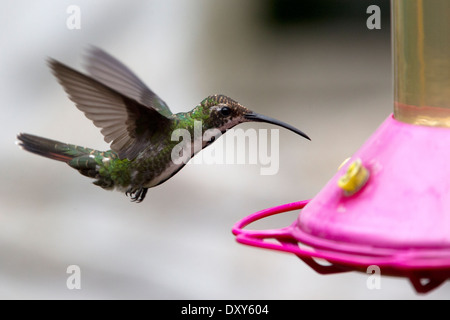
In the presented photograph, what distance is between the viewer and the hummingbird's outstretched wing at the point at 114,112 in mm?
2598

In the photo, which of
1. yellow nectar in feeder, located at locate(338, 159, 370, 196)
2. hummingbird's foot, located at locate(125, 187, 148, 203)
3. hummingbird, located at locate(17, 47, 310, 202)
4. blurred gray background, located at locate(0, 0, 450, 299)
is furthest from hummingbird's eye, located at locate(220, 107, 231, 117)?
blurred gray background, located at locate(0, 0, 450, 299)

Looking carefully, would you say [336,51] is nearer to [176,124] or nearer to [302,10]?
[302,10]

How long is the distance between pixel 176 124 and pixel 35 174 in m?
6.57

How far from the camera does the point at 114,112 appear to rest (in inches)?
112

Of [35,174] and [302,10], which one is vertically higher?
[302,10]

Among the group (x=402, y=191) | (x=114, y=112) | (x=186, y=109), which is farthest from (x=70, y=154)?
(x=186, y=109)

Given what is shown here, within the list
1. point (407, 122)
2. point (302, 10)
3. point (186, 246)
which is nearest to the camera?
point (407, 122)

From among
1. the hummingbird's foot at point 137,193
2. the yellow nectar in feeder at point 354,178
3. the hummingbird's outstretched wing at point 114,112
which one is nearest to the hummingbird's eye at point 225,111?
the hummingbird's outstretched wing at point 114,112

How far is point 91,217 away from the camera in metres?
8.64

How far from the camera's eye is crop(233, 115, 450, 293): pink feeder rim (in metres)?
1.93

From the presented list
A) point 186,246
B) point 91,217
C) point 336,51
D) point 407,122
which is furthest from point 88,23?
point 407,122

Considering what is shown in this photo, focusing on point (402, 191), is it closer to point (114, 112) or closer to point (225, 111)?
point (225, 111)

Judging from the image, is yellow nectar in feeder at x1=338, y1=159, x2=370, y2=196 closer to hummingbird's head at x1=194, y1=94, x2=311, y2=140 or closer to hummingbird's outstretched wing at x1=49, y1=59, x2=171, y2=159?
hummingbird's head at x1=194, y1=94, x2=311, y2=140

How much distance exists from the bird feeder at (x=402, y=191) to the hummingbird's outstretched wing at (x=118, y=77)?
86 centimetres
